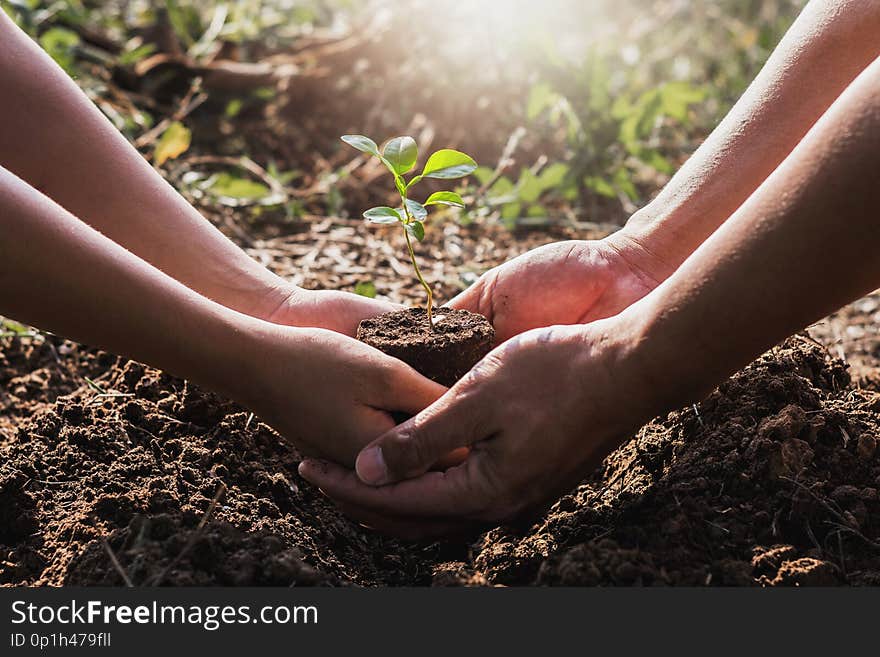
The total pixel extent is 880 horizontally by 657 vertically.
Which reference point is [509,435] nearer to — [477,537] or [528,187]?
[477,537]

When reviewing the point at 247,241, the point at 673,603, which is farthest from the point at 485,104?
the point at 673,603

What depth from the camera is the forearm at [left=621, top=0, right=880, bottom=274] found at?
1.84 meters

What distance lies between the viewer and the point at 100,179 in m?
2.03

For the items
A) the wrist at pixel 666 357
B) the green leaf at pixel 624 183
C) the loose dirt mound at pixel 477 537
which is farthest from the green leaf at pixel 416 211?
the green leaf at pixel 624 183

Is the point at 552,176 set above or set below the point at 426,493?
above

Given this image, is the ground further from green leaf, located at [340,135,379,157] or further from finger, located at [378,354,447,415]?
green leaf, located at [340,135,379,157]

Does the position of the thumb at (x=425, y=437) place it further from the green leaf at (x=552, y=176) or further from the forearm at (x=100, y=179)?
the green leaf at (x=552, y=176)

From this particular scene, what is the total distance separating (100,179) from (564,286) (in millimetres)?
1017

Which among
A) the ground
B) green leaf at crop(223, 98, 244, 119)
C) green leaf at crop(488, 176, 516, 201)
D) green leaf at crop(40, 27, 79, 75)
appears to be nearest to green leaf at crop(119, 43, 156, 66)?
green leaf at crop(40, 27, 79, 75)

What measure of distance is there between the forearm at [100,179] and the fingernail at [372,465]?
513 mm

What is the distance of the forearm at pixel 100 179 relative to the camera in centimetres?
197

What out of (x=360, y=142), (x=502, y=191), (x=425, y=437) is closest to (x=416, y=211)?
(x=360, y=142)

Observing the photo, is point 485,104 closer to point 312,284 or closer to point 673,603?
point 312,284

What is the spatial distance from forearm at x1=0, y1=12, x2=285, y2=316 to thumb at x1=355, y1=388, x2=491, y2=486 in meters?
A: 0.52
